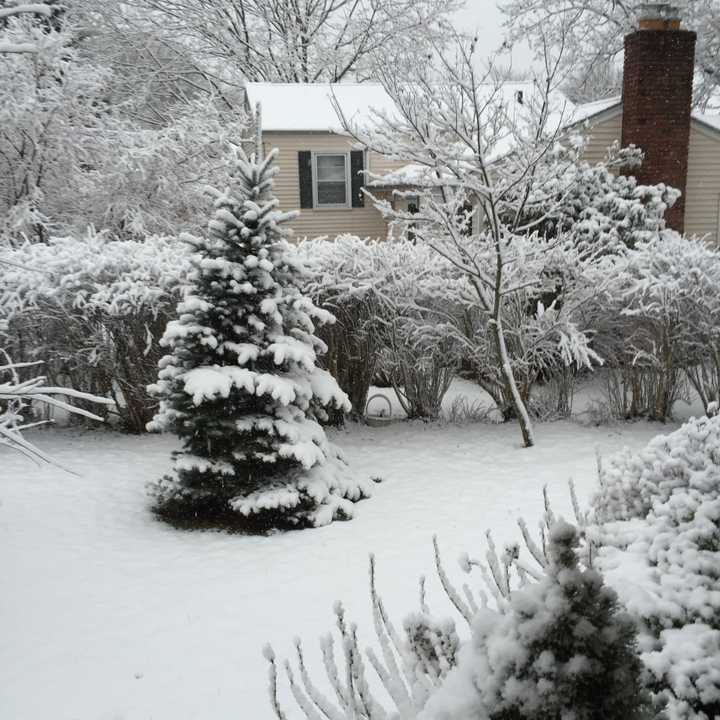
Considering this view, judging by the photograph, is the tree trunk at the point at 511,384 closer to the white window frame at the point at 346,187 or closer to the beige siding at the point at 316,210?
the beige siding at the point at 316,210

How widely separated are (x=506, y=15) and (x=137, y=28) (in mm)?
11055

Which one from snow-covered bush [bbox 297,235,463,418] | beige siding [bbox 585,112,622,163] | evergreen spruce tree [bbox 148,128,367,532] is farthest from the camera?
beige siding [bbox 585,112,622,163]

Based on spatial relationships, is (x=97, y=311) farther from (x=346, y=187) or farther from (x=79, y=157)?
(x=346, y=187)

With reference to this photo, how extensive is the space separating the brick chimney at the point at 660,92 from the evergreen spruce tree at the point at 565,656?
40.5ft

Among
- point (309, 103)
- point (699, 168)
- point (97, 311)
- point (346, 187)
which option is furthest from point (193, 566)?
point (309, 103)

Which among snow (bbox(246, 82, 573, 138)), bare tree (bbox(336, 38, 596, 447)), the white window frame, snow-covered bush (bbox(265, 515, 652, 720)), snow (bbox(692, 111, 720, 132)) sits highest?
snow (bbox(246, 82, 573, 138))

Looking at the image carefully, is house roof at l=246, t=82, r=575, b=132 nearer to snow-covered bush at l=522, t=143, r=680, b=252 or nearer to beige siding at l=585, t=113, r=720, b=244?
beige siding at l=585, t=113, r=720, b=244

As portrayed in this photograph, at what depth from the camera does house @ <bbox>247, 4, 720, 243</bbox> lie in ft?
39.4

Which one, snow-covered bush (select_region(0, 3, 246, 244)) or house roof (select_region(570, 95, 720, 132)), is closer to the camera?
snow-covered bush (select_region(0, 3, 246, 244))

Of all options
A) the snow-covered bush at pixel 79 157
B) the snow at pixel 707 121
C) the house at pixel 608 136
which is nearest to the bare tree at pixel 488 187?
the house at pixel 608 136

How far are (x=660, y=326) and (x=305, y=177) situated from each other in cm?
980

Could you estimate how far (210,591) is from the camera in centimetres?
468

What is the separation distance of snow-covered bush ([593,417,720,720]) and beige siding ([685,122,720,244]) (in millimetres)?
11641

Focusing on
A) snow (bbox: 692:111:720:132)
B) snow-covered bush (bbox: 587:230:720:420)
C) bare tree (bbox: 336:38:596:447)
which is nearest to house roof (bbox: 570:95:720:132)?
snow (bbox: 692:111:720:132)
